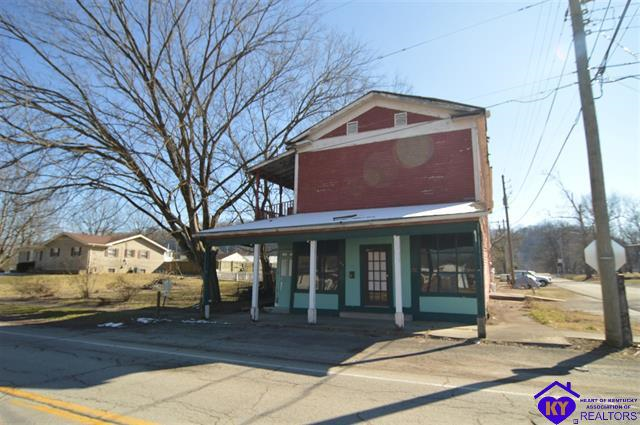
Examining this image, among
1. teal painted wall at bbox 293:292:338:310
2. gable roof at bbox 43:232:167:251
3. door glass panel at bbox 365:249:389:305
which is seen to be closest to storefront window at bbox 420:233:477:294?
door glass panel at bbox 365:249:389:305

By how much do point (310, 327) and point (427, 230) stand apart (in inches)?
179

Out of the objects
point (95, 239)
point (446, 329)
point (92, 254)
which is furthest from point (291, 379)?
point (95, 239)

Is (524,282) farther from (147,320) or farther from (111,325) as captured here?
(111,325)

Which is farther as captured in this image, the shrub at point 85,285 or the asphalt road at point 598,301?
the shrub at point 85,285

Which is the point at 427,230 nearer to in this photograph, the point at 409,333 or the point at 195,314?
the point at 409,333

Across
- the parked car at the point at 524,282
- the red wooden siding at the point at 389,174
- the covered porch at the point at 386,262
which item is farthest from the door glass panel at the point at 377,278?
the parked car at the point at 524,282

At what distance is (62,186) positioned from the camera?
571 inches

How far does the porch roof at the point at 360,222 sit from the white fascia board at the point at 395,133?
285 cm

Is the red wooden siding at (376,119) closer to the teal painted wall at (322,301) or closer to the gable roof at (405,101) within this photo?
the gable roof at (405,101)

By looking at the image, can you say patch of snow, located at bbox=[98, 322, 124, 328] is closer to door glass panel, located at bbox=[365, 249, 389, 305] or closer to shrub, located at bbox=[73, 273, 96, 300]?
door glass panel, located at bbox=[365, 249, 389, 305]

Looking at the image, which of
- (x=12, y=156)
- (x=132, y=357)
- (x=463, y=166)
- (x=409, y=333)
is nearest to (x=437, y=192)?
(x=463, y=166)

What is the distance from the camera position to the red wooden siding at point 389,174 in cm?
1262

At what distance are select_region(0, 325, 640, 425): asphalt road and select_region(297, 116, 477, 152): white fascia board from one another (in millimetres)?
7538

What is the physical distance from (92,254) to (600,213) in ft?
164
